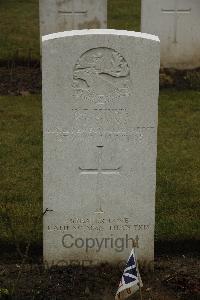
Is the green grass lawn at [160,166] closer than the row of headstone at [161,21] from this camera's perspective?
Yes

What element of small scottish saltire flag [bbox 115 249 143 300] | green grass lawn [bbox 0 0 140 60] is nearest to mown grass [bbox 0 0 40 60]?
green grass lawn [bbox 0 0 140 60]

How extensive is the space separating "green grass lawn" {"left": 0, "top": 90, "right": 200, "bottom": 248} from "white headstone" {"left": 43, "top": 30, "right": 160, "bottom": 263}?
54 cm

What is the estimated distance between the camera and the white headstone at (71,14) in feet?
33.7

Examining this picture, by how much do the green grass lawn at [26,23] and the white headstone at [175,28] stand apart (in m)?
1.94

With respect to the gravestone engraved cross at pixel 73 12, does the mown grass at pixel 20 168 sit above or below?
below

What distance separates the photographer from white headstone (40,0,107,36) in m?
10.3

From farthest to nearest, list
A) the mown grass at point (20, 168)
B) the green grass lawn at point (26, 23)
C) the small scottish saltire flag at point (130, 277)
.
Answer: the green grass lawn at point (26, 23)
the mown grass at point (20, 168)
the small scottish saltire flag at point (130, 277)

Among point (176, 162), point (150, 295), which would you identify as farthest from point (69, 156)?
point (176, 162)

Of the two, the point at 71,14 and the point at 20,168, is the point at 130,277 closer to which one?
the point at 20,168

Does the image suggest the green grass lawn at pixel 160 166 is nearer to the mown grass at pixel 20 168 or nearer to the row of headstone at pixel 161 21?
the mown grass at pixel 20 168

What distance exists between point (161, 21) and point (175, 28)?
0.27 m

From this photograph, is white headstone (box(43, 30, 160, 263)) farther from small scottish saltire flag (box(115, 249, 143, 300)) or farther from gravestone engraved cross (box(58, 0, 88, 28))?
gravestone engraved cross (box(58, 0, 88, 28))

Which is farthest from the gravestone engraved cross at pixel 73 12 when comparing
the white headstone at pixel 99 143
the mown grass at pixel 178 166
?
the white headstone at pixel 99 143

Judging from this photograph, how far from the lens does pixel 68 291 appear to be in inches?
183
